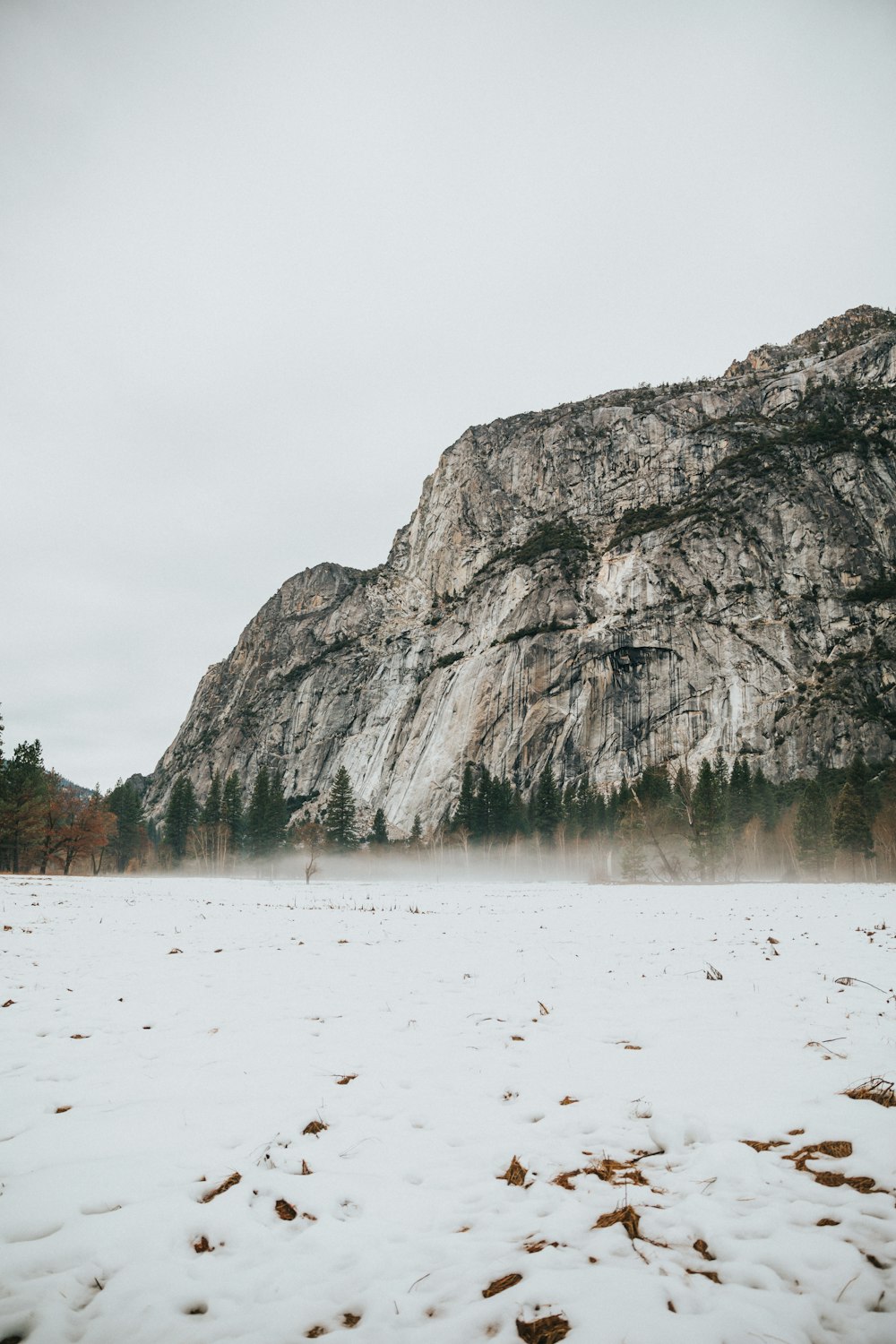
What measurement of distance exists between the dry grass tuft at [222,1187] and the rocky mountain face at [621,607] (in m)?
94.8

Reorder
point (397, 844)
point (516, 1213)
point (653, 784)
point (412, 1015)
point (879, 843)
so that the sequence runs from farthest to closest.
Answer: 1. point (397, 844)
2. point (653, 784)
3. point (879, 843)
4. point (412, 1015)
5. point (516, 1213)

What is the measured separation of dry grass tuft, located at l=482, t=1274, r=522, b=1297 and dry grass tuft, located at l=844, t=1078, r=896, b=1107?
3575 mm

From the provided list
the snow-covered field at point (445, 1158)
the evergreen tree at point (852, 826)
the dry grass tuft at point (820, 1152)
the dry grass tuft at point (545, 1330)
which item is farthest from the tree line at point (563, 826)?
the dry grass tuft at point (545, 1330)

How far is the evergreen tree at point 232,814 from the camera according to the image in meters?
75.7

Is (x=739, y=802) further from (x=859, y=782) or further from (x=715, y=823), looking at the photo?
(x=859, y=782)

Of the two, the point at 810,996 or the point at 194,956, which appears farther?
the point at 194,956

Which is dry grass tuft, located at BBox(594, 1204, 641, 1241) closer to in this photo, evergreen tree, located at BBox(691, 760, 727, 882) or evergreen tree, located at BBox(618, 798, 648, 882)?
evergreen tree, located at BBox(618, 798, 648, 882)

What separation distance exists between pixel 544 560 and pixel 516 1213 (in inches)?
4996

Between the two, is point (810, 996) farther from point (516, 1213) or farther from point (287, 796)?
point (287, 796)

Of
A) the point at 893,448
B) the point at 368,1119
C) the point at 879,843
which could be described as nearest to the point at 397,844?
the point at 879,843

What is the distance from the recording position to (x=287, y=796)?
136875mm

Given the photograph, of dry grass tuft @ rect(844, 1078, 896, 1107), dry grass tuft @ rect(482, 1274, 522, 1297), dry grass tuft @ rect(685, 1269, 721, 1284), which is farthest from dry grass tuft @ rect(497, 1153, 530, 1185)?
dry grass tuft @ rect(844, 1078, 896, 1107)

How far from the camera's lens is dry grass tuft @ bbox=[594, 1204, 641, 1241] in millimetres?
3395

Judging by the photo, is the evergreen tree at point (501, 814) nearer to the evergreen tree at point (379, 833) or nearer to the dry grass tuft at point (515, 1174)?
the evergreen tree at point (379, 833)
